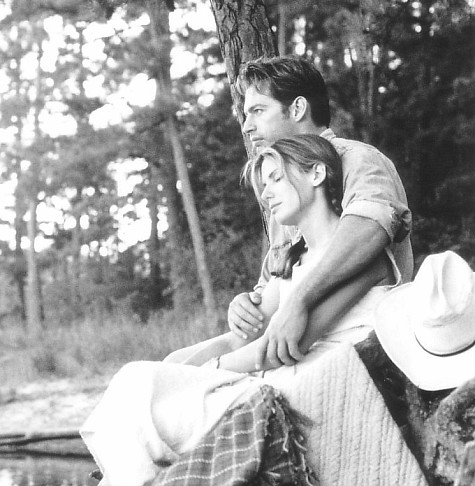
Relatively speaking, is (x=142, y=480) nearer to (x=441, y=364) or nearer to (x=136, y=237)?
(x=441, y=364)

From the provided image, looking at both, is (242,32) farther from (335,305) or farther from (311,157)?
(335,305)

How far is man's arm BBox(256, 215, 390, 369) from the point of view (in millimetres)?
1782

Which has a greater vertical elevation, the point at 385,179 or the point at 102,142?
the point at 102,142

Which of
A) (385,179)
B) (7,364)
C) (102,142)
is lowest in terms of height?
(7,364)

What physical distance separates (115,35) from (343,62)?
3.12 metres

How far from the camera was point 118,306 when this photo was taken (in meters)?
13.9

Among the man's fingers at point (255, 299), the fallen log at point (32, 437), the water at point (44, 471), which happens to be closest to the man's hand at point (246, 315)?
the man's fingers at point (255, 299)

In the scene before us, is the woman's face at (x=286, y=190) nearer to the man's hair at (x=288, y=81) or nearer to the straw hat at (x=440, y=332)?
the man's hair at (x=288, y=81)

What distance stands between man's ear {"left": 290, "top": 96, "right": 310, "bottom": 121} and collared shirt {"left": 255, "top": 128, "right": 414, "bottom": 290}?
116 millimetres

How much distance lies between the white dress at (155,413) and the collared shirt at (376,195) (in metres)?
0.43

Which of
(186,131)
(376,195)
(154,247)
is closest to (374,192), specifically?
(376,195)

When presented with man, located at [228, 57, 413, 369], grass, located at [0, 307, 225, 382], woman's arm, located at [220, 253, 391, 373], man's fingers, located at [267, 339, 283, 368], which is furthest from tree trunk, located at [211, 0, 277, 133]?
grass, located at [0, 307, 225, 382]

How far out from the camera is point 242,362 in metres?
1.93

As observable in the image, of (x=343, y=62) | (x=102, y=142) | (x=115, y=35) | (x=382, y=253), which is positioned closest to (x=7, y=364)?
(x=102, y=142)
